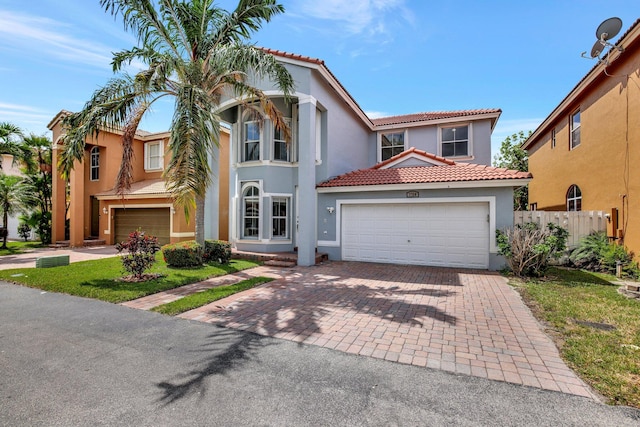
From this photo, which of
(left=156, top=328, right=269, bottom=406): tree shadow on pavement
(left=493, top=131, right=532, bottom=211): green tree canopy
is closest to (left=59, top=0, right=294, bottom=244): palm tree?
(left=156, top=328, right=269, bottom=406): tree shadow on pavement

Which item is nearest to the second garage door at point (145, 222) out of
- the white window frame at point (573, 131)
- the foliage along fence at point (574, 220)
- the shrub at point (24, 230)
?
the shrub at point (24, 230)

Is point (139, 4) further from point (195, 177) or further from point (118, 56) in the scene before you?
point (195, 177)

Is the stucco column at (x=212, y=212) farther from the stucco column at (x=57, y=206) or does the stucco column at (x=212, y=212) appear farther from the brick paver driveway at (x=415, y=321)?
the stucco column at (x=57, y=206)

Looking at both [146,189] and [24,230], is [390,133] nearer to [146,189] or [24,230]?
[146,189]

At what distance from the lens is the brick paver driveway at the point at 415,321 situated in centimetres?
390

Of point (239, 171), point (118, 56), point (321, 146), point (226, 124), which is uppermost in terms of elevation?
point (118, 56)

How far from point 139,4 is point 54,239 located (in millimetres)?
16368

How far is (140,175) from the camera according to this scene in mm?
19688

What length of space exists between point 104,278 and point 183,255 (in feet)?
7.50

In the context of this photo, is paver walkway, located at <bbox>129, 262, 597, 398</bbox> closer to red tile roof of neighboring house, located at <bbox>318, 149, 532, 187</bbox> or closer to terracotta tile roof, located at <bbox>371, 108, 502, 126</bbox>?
red tile roof of neighboring house, located at <bbox>318, 149, 532, 187</bbox>

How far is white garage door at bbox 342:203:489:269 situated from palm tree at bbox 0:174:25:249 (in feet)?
62.0

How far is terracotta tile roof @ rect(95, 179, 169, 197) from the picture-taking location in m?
16.0

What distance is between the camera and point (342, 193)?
12.5 metres

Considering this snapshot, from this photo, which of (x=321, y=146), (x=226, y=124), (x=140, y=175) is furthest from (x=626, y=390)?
(x=140, y=175)
